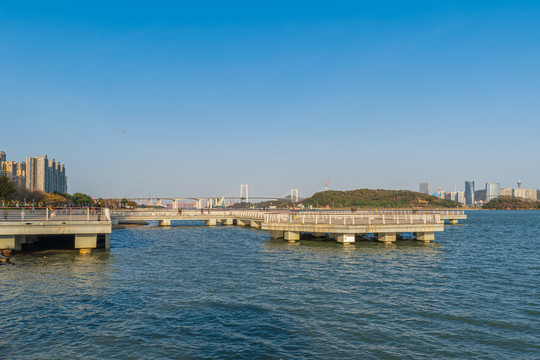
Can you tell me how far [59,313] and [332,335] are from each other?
461 inches

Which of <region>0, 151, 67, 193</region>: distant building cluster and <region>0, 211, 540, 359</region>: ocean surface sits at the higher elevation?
<region>0, 151, 67, 193</region>: distant building cluster

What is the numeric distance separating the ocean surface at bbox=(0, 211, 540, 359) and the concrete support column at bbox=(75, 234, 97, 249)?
2097mm

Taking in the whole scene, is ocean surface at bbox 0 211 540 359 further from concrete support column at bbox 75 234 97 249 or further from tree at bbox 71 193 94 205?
tree at bbox 71 193 94 205

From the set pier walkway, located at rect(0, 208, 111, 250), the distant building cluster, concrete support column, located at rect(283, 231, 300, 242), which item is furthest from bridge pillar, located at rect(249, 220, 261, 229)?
the distant building cluster

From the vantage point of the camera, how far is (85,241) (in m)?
32.6

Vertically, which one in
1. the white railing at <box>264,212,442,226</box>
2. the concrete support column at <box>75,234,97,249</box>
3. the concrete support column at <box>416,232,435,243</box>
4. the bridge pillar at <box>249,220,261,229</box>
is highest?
the white railing at <box>264,212,442,226</box>

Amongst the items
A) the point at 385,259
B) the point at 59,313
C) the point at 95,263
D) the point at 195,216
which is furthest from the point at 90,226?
the point at 195,216

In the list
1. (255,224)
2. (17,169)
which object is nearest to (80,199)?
(17,169)

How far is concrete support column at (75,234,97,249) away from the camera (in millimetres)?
32469

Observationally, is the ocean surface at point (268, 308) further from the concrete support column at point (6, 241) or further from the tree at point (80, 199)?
the tree at point (80, 199)

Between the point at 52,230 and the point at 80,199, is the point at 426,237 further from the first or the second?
the point at 80,199

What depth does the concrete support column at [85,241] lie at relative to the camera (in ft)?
107

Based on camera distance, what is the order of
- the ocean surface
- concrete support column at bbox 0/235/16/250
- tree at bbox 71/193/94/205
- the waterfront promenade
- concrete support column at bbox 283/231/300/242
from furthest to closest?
tree at bbox 71/193/94/205, concrete support column at bbox 283/231/300/242, concrete support column at bbox 0/235/16/250, the waterfront promenade, the ocean surface

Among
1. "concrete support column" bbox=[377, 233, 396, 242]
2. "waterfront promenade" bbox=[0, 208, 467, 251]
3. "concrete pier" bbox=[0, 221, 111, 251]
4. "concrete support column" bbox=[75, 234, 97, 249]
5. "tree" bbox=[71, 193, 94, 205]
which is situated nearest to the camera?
"concrete pier" bbox=[0, 221, 111, 251]
